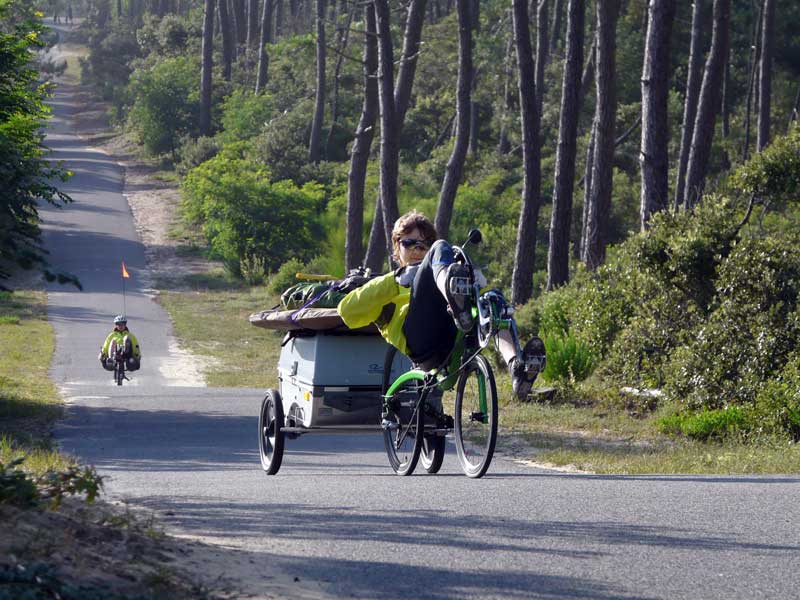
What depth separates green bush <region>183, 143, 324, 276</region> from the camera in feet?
143

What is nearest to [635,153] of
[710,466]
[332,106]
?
[332,106]

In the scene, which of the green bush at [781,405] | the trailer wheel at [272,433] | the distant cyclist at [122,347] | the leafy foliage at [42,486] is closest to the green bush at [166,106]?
the distant cyclist at [122,347]

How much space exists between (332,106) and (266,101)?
4176mm

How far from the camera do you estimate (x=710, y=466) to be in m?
11.2

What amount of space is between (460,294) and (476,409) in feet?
3.38

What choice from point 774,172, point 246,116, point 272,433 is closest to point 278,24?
point 246,116

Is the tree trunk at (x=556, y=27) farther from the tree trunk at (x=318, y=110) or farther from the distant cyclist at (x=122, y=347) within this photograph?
the distant cyclist at (x=122, y=347)

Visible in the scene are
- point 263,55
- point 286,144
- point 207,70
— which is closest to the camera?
point 286,144

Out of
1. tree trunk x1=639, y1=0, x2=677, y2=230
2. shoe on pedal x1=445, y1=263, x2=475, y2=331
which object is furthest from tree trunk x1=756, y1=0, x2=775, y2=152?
shoe on pedal x1=445, y1=263, x2=475, y2=331

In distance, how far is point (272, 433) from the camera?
10.4 meters

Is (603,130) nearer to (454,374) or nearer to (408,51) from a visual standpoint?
(408,51)

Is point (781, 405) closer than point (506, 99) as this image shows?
Yes

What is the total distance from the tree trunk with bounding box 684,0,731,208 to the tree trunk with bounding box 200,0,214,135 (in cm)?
3938

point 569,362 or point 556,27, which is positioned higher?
point 556,27
